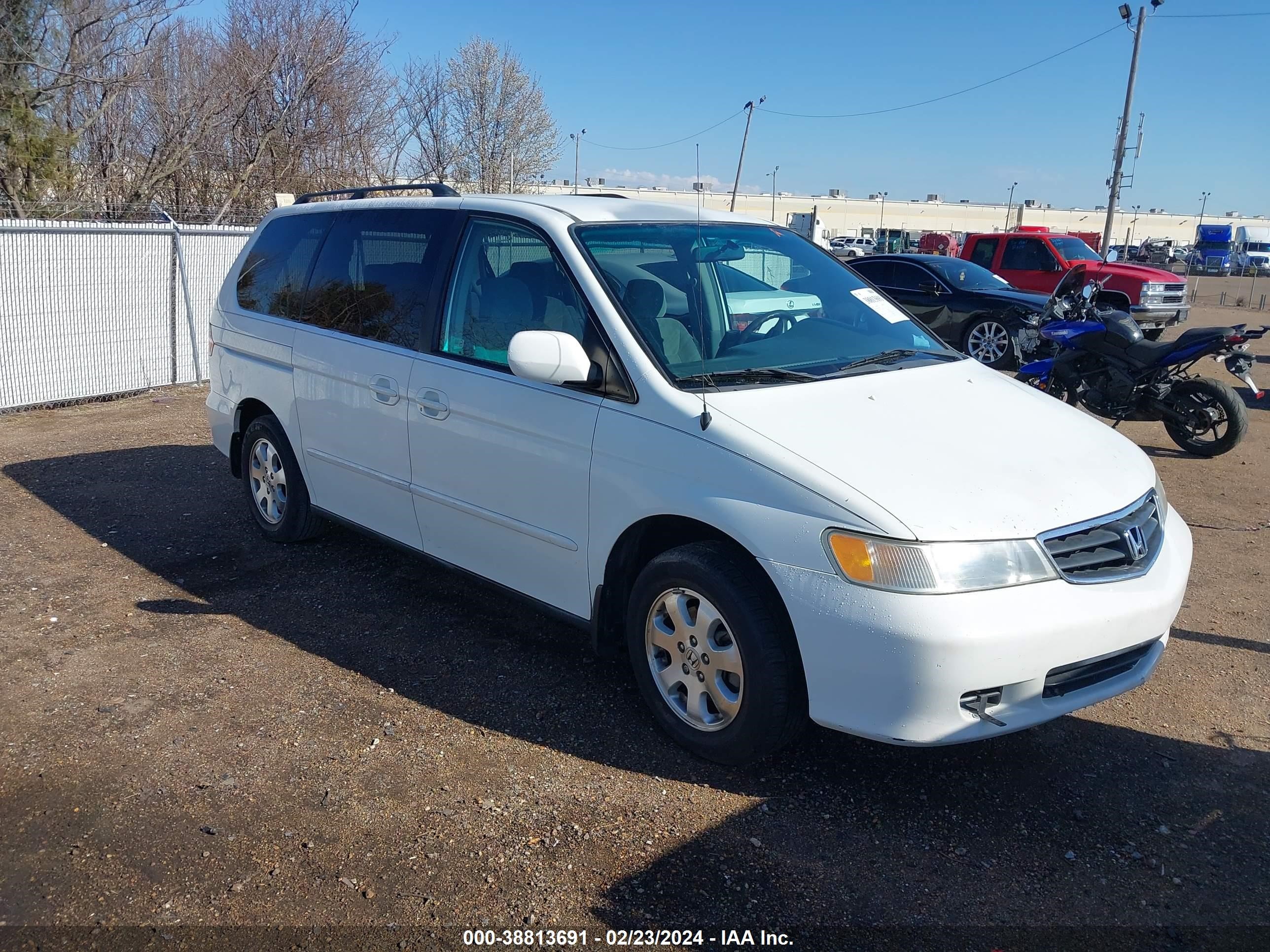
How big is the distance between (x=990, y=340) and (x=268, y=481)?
10676mm

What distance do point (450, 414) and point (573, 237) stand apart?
0.89 m

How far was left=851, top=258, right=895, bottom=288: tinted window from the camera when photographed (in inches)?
586

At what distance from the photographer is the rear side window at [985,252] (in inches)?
737

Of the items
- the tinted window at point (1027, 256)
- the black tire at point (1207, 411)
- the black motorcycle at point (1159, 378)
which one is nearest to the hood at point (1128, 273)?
the tinted window at point (1027, 256)

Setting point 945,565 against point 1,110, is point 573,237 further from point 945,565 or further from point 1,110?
point 1,110

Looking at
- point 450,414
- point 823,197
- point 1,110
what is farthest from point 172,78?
point 823,197

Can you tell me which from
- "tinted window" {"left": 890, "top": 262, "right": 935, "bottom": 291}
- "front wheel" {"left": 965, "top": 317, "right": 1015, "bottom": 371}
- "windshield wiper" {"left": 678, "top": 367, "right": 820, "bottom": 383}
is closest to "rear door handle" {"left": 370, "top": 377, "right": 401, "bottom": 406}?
"windshield wiper" {"left": 678, "top": 367, "right": 820, "bottom": 383}

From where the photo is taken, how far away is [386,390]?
4.54 metres

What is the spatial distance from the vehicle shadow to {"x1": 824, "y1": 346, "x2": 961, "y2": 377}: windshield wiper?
141cm

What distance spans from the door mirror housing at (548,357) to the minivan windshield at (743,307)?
26 centimetres

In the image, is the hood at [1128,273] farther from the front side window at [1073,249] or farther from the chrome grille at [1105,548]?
the chrome grille at [1105,548]

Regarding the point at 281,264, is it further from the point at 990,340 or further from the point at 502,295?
the point at 990,340

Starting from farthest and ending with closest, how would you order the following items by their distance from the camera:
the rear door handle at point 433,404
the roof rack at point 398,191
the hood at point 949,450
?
the roof rack at point 398,191
the rear door handle at point 433,404
the hood at point 949,450

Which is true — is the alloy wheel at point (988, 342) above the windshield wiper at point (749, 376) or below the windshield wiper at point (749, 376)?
below
